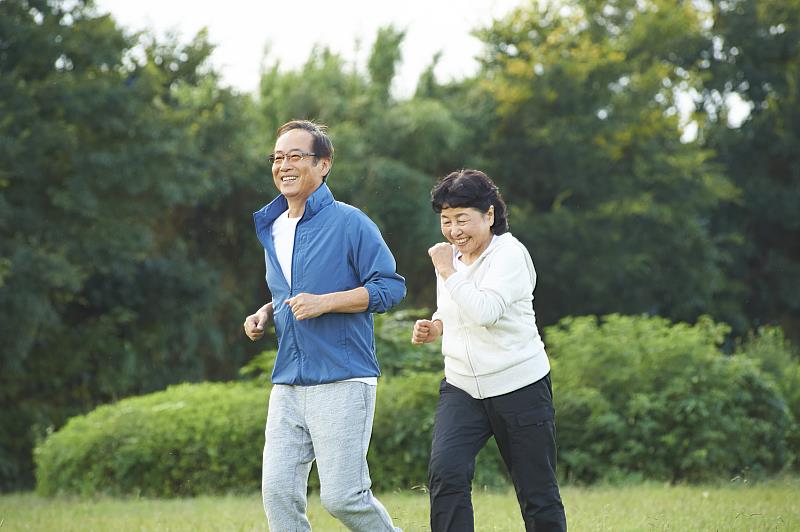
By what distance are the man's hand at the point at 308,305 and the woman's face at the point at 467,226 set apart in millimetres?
665

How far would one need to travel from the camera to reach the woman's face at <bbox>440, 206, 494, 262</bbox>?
16.5 ft

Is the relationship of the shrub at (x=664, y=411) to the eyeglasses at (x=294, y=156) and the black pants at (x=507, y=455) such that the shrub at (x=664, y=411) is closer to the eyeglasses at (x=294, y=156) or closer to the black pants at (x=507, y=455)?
the black pants at (x=507, y=455)

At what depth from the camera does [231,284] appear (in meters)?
23.9

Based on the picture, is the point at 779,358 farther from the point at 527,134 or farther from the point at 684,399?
the point at 527,134

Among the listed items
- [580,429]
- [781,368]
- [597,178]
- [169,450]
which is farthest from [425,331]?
[597,178]

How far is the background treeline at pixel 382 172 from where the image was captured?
735 inches

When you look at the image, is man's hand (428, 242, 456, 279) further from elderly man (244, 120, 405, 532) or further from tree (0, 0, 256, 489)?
tree (0, 0, 256, 489)

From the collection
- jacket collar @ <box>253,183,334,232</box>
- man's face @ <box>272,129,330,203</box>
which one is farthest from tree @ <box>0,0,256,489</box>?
man's face @ <box>272,129,330,203</box>

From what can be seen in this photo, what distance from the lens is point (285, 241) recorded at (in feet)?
16.6

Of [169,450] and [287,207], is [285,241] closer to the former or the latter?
[287,207]

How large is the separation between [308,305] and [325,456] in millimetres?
639

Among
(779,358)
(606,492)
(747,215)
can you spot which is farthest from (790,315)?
(606,492)

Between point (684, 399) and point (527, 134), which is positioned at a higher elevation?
point (527, 134)

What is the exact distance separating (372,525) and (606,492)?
15.4 feet
